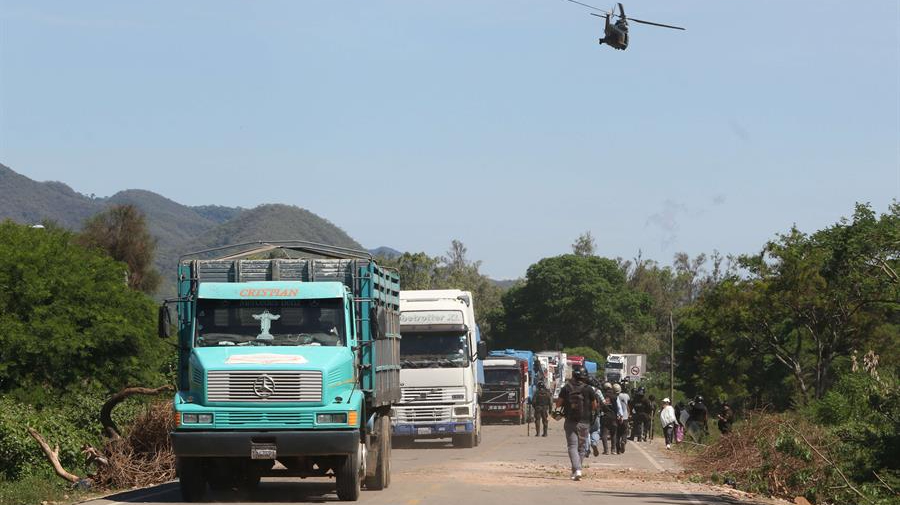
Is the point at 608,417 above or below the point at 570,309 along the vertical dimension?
below

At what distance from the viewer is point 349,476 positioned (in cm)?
1759

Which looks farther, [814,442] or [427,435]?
[427,435]

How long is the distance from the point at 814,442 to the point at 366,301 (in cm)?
909

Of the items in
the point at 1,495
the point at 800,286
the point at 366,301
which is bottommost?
the point at 1,495

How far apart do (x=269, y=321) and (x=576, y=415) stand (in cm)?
725

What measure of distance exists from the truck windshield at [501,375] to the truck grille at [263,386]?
4242cm

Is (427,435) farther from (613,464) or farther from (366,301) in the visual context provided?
(366,301)

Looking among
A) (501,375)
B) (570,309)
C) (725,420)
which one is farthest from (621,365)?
(725,420)

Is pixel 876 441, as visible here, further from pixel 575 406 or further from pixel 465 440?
pixel 465 440

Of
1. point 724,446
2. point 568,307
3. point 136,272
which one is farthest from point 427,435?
point 568,307

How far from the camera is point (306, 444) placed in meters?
17.1

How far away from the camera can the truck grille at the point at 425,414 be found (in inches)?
1331

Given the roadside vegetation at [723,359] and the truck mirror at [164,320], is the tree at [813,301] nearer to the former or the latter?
the roadside vegetation at [723,359]

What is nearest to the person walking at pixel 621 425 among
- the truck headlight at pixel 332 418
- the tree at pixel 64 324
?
the tree at pixel 64 324
